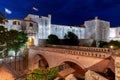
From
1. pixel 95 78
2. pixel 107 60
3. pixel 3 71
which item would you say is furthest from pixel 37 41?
pixel 95 78

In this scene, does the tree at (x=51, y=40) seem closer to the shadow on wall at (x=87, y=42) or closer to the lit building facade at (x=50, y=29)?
the lit building facade at (x=50, y=29)

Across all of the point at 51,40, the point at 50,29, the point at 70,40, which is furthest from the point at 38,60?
the point at 50,29

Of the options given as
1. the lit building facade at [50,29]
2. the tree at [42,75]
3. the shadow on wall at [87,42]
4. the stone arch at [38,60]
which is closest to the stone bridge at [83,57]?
the stone arch at [38,60]

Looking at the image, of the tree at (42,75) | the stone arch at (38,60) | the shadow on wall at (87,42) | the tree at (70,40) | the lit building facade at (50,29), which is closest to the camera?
the tree at (42,75)

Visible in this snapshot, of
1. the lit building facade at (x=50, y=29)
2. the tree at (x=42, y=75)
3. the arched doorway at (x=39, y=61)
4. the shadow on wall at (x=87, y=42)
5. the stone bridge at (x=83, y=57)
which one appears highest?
the lit building facade at (x=50, y=29)

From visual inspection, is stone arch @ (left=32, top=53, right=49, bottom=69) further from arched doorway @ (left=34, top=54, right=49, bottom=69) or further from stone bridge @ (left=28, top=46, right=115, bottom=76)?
stone bridge @ (left=28, top=46, right=115, bottom=76)

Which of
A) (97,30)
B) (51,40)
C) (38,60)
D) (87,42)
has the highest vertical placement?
(97,30)

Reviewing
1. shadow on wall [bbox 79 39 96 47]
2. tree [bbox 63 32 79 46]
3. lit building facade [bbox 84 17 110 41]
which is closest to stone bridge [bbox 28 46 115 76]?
tree [bbox 63 32 79 46]

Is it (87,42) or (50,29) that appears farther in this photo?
(50,29)

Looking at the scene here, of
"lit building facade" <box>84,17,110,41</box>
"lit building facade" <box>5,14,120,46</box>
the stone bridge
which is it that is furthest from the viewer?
"lit building facade" <box>84,17,110,41</box>

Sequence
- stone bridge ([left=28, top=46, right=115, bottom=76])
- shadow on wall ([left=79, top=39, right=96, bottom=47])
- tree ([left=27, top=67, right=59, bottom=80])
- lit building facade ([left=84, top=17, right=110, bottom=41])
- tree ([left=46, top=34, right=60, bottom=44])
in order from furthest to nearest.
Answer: lit building facade ([left=84, top=17, right=110, bottom=41]), shadow on wall ([left=79, top=39, right=96, bottom=47]), tree ([left=46, top=34, right=60, bottom=44]), stone bridge ([left=28, top=46, right=115, bottom=76]), tree ([left=27, top=67, right=59, bottom=80])

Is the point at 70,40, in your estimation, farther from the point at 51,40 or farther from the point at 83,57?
the point at 83,57

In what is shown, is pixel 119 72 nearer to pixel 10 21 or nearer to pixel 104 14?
pixel 10 21

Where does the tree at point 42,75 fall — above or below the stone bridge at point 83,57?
below
